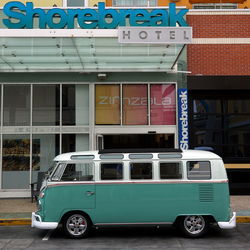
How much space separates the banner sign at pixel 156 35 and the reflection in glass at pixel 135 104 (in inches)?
154

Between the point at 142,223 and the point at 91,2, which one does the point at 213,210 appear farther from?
the point at 91,2

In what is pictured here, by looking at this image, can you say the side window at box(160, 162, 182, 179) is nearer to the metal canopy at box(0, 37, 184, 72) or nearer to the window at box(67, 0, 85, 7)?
the metal canopy at box(0, 37, 184, 72)

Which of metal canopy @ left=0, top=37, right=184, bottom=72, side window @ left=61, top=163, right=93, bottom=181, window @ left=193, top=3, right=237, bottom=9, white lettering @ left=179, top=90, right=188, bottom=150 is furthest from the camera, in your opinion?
window @ left=193, top=3, right=237, bottom=9

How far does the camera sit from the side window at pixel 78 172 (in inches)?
365

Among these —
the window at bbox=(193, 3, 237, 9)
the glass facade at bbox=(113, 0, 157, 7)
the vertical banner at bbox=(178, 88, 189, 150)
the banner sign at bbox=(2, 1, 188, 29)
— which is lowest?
the vertical banner at bbox=(178, 88, 189, 150)

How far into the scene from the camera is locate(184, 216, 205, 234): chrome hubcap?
361 inches

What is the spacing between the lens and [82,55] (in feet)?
46.8

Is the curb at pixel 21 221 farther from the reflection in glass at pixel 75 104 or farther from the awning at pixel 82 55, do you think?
the reflection in glass at pixel 75 104

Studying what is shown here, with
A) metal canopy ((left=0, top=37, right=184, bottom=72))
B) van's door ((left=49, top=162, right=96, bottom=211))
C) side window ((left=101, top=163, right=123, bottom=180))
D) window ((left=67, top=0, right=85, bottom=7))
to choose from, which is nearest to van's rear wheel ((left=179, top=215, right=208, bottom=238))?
side window ((left=101, top=163, right=123, bottom=180))

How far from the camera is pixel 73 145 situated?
16.0 metres

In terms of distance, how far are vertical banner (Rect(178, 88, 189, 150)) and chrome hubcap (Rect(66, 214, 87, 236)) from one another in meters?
7.24

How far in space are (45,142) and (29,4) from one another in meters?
5.26

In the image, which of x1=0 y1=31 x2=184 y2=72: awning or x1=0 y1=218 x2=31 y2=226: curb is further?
x1=0 y1=31 x2=184 y2=72: awning

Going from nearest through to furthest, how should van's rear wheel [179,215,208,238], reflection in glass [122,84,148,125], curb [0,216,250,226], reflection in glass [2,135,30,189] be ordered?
1. van's rear wheel [179,215,208,238]
2. curb [0,216,250,226]
3. reflection in glass [2,135,30,189]
4. reflection in glass [122,84,148,125]
